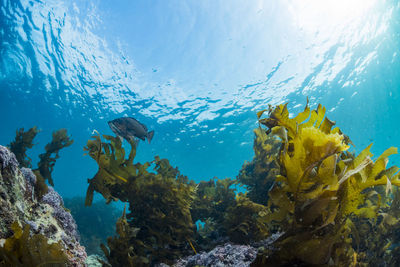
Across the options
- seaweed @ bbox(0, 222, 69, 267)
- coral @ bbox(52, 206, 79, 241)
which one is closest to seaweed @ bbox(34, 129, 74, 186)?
coral @ bbox(52, 206, 79, 241)

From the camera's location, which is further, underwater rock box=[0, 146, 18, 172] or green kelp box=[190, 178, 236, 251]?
green kelp box=[190, 178, 236, 251]

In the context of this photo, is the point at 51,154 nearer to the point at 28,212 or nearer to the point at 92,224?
the point at 28,212

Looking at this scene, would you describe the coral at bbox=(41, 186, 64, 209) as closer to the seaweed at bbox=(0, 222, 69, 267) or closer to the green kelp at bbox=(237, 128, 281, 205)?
the seaweed at bbox=(0, 222, 69, 267)

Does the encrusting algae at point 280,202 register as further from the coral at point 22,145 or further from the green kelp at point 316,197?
the coral at point 22,145

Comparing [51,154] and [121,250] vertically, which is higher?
[51,154]

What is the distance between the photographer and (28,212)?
2.05 m

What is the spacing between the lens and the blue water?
39.4ft

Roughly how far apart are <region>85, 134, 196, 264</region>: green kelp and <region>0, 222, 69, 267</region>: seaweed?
135 centimetres

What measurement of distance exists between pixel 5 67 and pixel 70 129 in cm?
1103

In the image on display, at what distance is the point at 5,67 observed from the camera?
54.4 feet

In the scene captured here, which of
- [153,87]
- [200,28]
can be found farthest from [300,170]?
[153,87]

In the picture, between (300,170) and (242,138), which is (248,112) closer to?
(242,138)

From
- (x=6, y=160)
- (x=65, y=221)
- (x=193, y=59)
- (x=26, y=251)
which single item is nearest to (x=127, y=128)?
(x=65, y=221)

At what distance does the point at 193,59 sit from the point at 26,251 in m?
14.5
